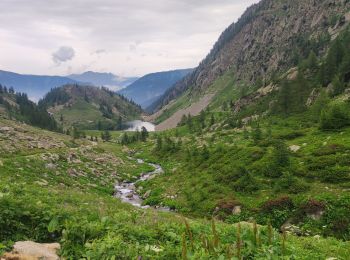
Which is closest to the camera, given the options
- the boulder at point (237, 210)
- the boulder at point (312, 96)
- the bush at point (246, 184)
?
the boulder at point (237, 210)

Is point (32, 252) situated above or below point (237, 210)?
above

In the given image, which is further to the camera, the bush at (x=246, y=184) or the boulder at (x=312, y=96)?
the boulder at (x=312, y=96)

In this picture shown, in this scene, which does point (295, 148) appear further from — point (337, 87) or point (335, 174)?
point (337, 87)

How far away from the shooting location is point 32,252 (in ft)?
32.4

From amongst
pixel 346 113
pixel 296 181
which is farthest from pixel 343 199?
pixel 346 113

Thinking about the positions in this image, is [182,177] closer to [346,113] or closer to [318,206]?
[318,206]

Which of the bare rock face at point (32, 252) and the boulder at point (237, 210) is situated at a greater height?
the bare rock face at point (32, 252)

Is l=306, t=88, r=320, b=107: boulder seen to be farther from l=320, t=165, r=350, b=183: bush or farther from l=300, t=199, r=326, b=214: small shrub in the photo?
l=300, t=199, r=326, b=214: small shrub

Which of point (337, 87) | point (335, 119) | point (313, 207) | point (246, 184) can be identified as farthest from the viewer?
point (337, 87)

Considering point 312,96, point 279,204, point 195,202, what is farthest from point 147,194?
point 312,96

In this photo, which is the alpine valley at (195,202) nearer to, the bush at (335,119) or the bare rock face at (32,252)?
the bare rock face at (32,252)

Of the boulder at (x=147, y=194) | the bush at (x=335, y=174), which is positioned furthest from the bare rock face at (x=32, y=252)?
the boulder at (x=147, y=194)

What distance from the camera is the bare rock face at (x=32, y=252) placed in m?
9.59

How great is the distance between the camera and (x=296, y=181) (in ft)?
99.0
